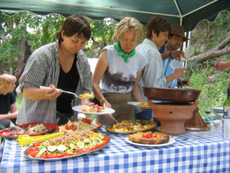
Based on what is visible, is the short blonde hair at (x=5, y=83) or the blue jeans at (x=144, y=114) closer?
the blue jeans at (x=144, y=114)

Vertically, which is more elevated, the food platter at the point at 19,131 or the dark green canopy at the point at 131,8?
the dark green canopy at the point at 131,8

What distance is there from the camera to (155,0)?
355 cm

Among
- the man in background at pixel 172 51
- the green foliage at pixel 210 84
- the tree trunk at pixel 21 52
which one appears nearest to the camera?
the man in background at pixel 172 51

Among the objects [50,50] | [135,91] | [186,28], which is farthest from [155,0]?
[50,50]

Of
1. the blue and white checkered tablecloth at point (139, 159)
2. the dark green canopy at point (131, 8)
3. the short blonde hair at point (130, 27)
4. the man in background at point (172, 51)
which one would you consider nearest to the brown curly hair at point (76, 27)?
the short blonde hair at point (130, 27)

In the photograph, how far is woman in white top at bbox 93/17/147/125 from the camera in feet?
7.66

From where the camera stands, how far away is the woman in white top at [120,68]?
234 cm

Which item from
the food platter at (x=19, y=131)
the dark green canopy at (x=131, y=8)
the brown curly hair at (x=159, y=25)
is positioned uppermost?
the dark green canopy at (x=131, y=8)

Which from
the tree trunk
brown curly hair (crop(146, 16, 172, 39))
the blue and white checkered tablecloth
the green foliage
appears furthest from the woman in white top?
the tree trunk

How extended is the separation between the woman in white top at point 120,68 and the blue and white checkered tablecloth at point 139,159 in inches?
31.5

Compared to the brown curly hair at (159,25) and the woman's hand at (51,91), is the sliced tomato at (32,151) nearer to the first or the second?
the woman's hand at (51,91)

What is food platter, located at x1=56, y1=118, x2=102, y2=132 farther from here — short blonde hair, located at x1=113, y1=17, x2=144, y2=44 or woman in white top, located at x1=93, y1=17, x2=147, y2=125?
short blonde hair, located at x1=113, y1=17, x2=144, y2=44

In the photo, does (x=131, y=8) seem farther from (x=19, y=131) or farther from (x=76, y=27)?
(x=19, y=131)

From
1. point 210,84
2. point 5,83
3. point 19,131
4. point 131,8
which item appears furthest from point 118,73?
point 210,84
